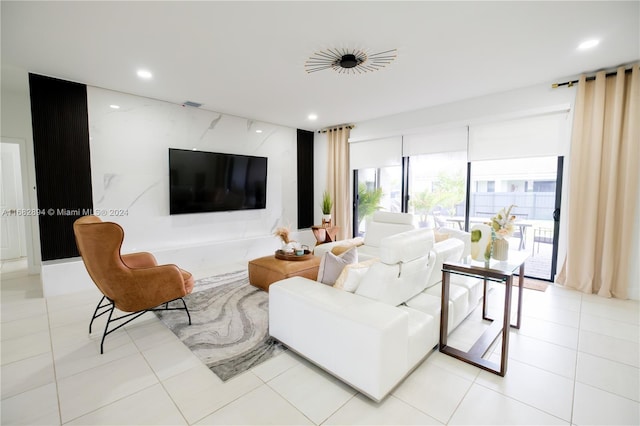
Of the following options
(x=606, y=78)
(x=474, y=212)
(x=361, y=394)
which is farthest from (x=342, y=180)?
(x=361, y=394)

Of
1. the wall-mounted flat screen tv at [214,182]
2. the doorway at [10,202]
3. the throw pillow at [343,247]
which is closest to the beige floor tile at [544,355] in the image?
the throw pillow at [343,247]

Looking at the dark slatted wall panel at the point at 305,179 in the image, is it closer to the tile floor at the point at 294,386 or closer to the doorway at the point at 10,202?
the tile floor at the point at 294,386

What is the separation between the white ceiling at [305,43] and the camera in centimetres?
224

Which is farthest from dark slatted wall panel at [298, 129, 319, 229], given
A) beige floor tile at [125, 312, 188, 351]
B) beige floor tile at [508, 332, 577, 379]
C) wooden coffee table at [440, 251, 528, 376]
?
beige floor tile at [508, 332, 577, 379]

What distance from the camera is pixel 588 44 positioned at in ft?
9.12

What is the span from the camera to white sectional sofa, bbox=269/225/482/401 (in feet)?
5.59

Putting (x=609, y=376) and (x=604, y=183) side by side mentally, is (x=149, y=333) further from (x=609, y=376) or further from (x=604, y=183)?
(x=604, y=183)

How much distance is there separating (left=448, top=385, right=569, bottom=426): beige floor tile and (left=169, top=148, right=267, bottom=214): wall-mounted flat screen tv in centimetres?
454

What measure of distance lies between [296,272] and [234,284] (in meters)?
1.13

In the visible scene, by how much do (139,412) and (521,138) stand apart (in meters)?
5.10

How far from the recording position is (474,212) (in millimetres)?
4691

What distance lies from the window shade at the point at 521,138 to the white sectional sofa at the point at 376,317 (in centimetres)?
253

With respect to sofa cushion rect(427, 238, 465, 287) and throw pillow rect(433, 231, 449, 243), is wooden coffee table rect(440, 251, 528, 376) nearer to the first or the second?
sofa cushion rect(427, 238, 465, 287)

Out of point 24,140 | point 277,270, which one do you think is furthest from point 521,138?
point 24,140
